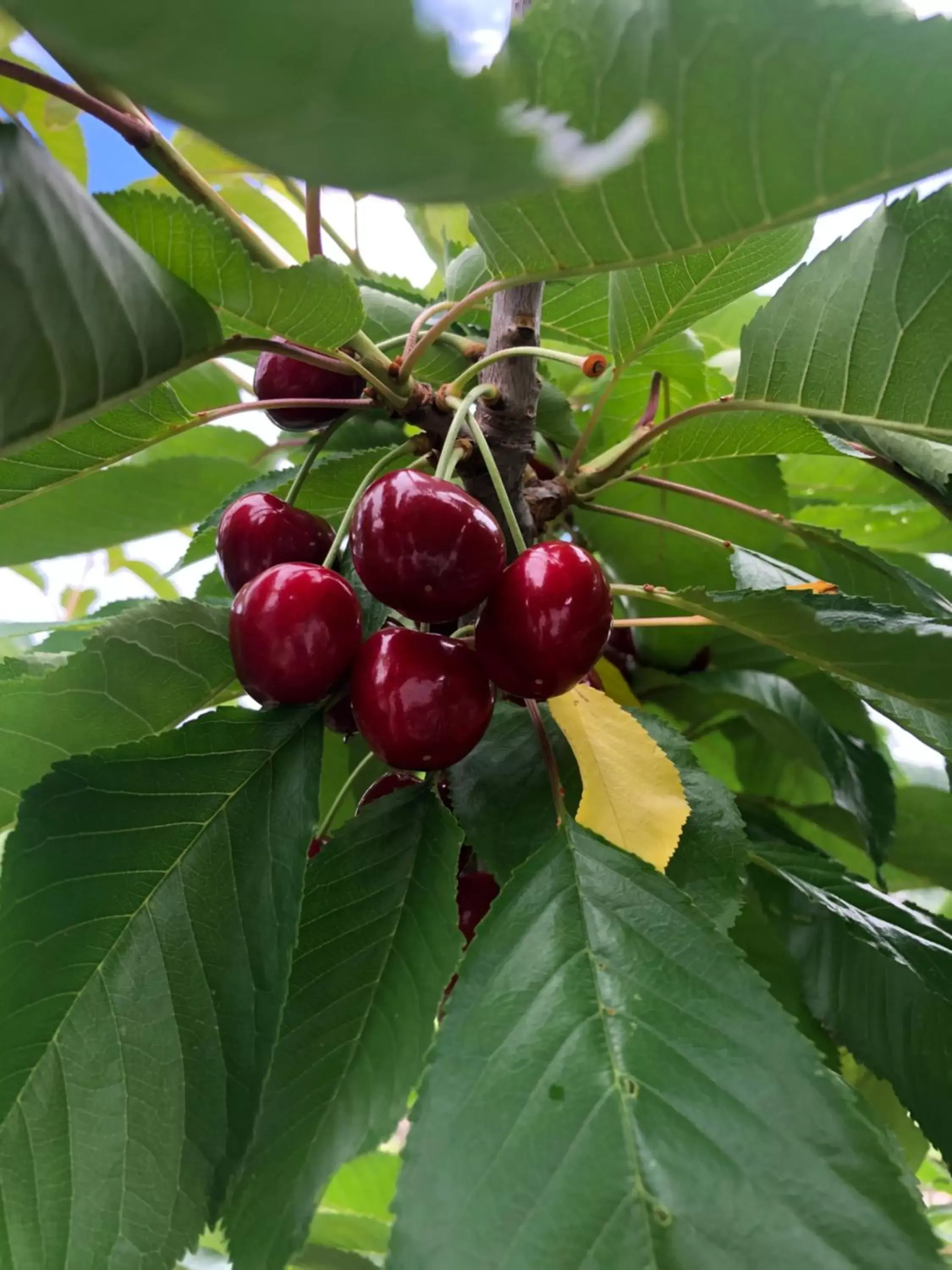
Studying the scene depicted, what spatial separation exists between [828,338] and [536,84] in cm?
30

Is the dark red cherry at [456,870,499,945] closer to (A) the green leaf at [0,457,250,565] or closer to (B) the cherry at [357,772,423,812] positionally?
(B) the cherry at [357,772,423,812]

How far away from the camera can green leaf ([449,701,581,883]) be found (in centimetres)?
53

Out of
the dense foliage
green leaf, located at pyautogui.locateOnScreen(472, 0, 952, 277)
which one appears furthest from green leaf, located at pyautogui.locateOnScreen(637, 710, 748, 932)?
green leaf, located at pyautogui.locateOnScreen(472, 0, 952, 277)

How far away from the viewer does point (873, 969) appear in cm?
62

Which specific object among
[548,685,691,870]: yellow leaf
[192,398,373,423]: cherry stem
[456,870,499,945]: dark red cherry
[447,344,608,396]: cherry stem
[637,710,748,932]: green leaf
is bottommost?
[456,870,499,945]: dark red cherry

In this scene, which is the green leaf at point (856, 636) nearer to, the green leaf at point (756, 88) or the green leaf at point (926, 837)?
the green leaf at point (756, 88)

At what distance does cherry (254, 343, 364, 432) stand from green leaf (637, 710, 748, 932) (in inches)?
11.2

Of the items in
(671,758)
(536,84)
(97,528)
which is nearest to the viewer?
(536,84)

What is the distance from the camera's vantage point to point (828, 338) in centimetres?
50

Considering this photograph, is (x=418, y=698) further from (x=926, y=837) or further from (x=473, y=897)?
(x=926, y=837)

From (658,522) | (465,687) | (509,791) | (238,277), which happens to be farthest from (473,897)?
(238,277)

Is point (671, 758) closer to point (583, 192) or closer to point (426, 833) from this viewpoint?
point (426, 833)

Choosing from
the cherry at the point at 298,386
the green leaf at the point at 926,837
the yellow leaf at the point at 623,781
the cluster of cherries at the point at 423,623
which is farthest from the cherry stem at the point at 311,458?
the green leaf at the point at 926,837

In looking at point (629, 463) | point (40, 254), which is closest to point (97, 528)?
point (629, 463)
